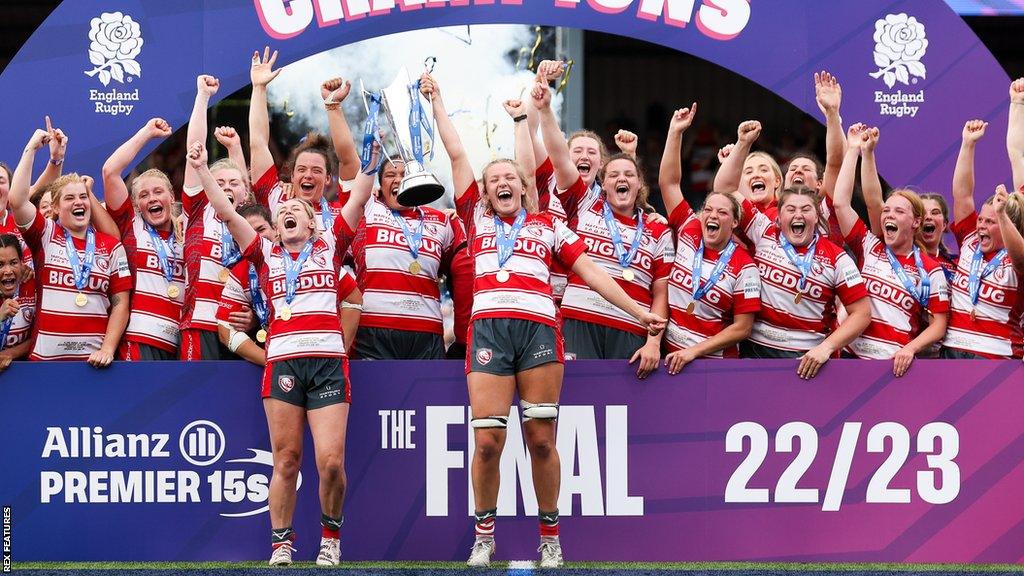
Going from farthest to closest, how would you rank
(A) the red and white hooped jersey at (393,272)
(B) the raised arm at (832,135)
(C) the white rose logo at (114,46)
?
(C) the white rose logo at (114,46) < (B) the raised arm at (832,135) < (A) the red and white hooped jersey at (393,272)

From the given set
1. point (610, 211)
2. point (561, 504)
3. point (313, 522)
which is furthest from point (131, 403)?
point (610, 211)

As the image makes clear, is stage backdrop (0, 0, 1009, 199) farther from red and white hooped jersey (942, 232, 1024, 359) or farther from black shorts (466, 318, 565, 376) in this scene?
black shorts (466, 318, 565, 376)

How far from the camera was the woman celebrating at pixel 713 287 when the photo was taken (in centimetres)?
640

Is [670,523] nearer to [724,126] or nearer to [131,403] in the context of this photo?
[131,403]

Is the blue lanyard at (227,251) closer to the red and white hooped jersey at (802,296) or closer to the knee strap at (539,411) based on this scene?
the knee strap at (539,411)

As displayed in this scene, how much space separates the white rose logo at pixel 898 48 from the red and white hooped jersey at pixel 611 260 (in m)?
1.96

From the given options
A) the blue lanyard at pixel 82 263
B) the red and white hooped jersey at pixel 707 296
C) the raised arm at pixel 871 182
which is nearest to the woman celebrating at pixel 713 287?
the red and white hooped jersey at pixel 707 296

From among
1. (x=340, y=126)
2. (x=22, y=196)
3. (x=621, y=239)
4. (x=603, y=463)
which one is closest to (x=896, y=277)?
(x=621, y=239)

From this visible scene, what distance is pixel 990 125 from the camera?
770 centimetres

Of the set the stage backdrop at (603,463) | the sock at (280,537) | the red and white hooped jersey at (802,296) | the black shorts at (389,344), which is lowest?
the sock at (280,537)

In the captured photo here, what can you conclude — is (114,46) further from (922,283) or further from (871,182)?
(922,283)

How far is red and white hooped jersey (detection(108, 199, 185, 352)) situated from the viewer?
6555 millimetres

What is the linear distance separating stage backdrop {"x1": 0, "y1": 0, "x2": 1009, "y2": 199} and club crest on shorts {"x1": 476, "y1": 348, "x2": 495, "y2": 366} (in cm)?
261

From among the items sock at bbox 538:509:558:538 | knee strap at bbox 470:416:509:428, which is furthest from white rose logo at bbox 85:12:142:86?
sock at bbox 538:509:558:538
